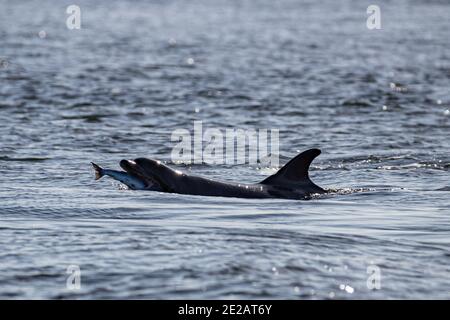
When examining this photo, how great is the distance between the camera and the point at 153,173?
16719 millimetres

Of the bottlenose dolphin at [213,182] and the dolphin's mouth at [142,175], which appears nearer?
the bottlenose dolphin at [213,182]

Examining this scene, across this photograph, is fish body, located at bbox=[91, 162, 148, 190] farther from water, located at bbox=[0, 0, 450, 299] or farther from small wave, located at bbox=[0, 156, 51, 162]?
small wave, located at bbox=[0, 156, 51, 162]

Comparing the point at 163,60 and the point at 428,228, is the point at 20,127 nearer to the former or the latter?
the point at 428,228

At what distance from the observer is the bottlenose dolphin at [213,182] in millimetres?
16484

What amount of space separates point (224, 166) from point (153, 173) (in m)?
3.34

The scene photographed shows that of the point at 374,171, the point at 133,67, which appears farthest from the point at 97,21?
the point at 374,171

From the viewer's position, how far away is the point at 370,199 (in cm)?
1666

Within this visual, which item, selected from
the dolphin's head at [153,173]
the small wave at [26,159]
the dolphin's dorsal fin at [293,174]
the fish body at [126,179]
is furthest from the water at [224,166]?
the dolphin's dorsal fin at [293,174]

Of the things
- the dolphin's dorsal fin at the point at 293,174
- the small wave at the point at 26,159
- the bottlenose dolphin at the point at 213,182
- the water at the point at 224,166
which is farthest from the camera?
the small wave at the point at 26,159

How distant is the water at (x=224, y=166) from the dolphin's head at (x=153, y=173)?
0.95 ft

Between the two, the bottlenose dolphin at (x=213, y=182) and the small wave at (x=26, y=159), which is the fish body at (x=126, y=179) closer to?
the bottlenose dolphin at (x=213, y=182)

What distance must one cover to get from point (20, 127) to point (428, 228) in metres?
11.5

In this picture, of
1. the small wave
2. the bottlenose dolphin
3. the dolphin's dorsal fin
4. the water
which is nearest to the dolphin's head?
the bottlenose dolphin

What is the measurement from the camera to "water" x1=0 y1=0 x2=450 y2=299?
1220cm
